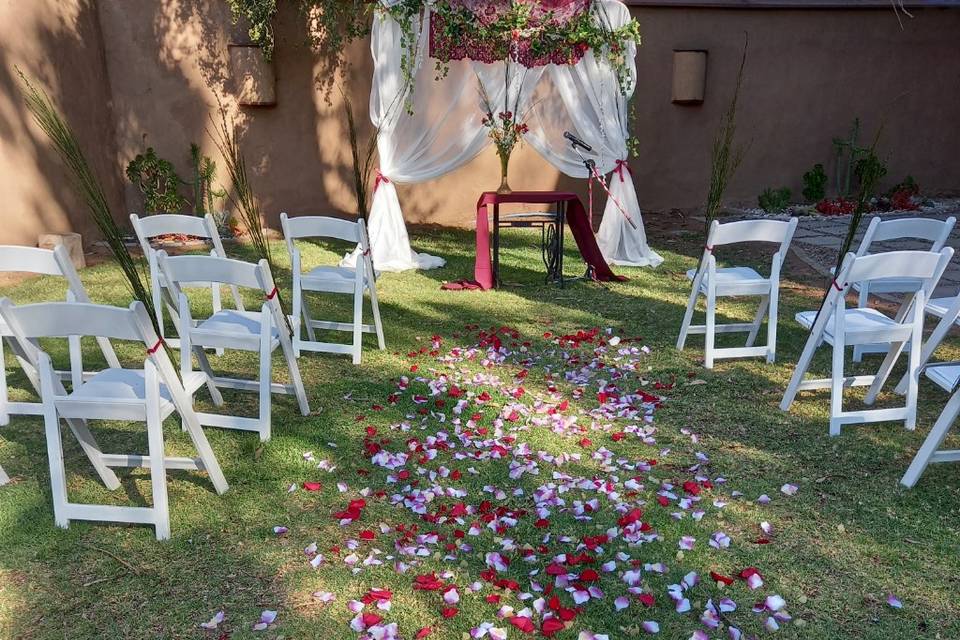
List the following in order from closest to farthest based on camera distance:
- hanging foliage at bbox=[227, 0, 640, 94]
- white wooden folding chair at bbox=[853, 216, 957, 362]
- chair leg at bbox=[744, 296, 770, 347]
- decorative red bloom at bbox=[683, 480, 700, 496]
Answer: decorative red bloom at bbox=[683, 480, 700, 496]
white wooden folding chair at bbox=[853, 216, 957, 362]
chair leg at bbox=[744, 296, 770, 347]
hanging foliage at bbox=[227, 0, 640, 94]

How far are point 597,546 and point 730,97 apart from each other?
7.62m

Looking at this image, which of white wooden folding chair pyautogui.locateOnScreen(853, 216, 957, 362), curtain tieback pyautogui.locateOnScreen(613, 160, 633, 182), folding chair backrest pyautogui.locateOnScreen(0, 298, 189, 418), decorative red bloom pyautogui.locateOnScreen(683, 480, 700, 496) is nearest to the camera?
folding chair backrest pyautogui.locateOnScreen(0, 298, 189, 418)

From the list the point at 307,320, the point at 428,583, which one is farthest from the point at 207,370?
the point at 428,583

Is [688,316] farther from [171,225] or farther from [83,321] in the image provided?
[83,321]

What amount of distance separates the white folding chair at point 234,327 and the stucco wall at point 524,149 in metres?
4.04

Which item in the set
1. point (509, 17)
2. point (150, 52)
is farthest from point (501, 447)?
point (150, 52)

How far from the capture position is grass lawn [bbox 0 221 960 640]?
211cm

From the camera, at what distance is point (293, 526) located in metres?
2.53

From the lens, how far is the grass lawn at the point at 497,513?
2.11m

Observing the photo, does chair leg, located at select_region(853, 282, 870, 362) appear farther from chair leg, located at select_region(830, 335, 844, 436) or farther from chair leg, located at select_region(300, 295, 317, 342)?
chair leg, located at select_region(300, 295, 317, 342)

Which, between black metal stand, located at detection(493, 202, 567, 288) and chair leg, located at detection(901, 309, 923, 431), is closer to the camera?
chair leg, located at detection(901, 309, 923, 431)

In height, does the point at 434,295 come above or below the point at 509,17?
below

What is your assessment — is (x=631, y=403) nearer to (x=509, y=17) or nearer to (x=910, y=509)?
(x=910, y=509)

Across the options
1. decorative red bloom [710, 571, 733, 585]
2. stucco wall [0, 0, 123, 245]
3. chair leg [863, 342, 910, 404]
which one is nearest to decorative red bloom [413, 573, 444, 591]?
decorative red bloom [710, 571, 733, 585]
